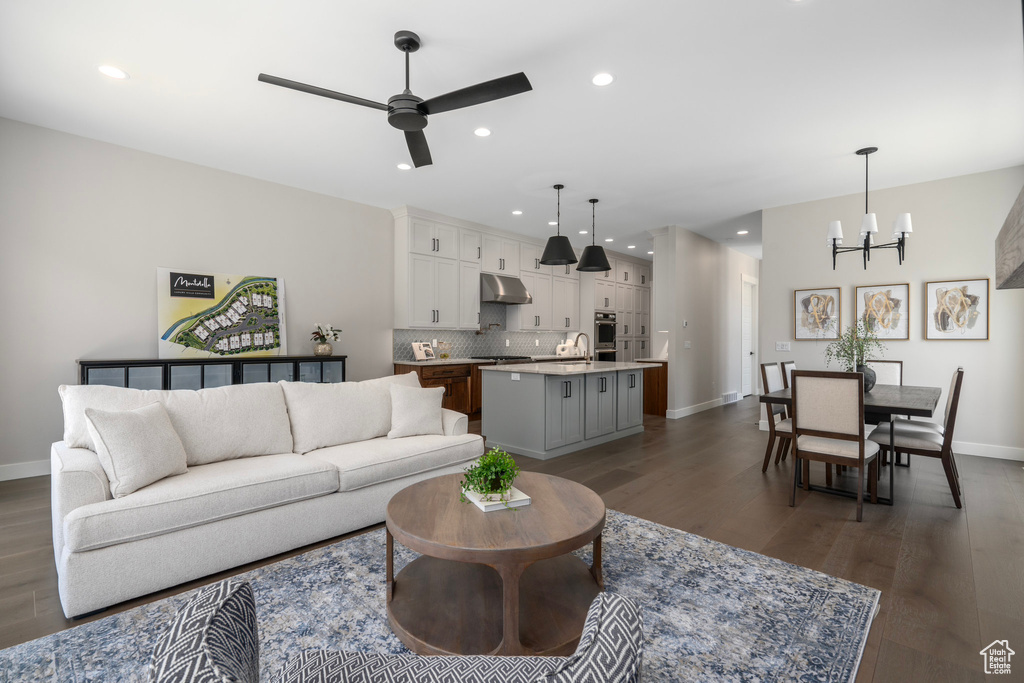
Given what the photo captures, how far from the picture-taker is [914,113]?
350cm

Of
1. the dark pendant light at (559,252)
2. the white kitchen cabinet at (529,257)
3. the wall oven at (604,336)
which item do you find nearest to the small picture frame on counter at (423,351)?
the white kitchen cabinet at (529,257)

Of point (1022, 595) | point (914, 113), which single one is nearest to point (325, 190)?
point (914, 113)

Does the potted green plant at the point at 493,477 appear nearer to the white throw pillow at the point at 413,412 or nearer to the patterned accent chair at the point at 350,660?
the patterned accent chair at the point at 350,660

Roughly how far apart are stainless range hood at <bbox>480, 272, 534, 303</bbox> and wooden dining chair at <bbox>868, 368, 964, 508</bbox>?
4.72m

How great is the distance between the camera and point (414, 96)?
2668mm

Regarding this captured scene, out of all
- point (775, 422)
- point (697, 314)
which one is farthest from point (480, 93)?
point (697, 314)

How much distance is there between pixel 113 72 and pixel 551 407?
13.5 ft

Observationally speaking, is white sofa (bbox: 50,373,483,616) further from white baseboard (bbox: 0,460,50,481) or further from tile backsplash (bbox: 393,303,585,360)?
tile backsplash (bbox: 393,303,585,360)

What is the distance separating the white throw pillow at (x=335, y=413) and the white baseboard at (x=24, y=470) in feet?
8.24

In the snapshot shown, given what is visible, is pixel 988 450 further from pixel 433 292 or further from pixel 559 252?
pixel 433 292

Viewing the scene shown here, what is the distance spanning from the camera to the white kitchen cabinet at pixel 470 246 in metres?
6.87

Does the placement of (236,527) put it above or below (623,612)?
below

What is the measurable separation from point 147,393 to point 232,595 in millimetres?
2726

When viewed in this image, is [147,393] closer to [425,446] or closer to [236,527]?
[236,527]
